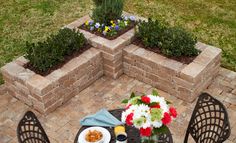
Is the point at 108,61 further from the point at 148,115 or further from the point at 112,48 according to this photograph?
the point at 148,115

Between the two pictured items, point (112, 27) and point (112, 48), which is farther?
point (112, 27)

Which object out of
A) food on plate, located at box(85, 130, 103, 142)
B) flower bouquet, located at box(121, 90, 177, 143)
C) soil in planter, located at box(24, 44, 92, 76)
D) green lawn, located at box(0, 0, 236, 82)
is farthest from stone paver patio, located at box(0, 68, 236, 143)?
flower bouquet, located at box(121, 90, 177, 143)

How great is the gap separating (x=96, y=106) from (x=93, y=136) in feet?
6.80

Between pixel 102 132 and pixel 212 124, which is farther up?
pixel 212 124

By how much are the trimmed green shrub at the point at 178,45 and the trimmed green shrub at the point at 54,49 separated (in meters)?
1.62

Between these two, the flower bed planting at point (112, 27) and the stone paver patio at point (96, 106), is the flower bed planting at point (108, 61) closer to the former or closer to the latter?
the flower bed planting at point (112, 27)

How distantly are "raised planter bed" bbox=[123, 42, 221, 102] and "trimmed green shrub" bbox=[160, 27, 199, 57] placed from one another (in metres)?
0.14

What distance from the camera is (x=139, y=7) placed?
10461 millimetres

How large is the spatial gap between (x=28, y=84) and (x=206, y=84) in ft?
10.9

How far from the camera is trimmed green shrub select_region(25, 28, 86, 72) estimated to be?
7152mm

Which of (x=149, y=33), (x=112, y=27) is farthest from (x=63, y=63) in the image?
(x=149, y=33)

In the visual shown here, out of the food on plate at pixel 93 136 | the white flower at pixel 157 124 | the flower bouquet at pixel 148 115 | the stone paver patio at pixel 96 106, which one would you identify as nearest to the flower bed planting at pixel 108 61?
the stone paver patio at pixel 96 106

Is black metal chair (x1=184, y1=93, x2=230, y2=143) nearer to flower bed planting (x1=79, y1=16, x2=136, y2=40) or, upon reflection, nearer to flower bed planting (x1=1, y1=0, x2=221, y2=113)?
flower bed planting (x1=1, y1=0, x2=221, y2=113)

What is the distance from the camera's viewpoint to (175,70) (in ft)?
23.3
